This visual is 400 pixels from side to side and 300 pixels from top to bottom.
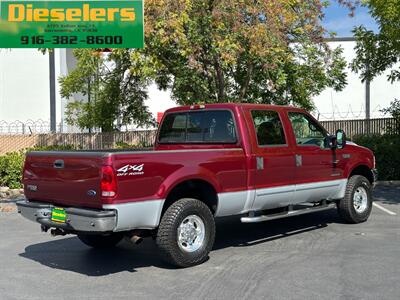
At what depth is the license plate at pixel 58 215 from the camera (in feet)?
20.9

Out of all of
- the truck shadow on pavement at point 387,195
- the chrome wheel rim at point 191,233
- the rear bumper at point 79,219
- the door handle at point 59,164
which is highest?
the door handle at point 59,164

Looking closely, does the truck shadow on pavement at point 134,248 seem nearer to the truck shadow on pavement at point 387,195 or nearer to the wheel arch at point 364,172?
the wheel arch at point 364,172

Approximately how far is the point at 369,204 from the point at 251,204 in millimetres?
3196

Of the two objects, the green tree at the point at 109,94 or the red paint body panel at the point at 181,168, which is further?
Result: the green tree at the point at 109,94

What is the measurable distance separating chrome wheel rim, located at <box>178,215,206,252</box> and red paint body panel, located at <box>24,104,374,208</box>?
A: 1.69ft

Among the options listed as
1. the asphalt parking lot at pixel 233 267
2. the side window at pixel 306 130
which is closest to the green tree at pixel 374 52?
the side window at pixel 306 130

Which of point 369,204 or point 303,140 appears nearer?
point 303,140

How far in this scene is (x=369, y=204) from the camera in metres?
9.74

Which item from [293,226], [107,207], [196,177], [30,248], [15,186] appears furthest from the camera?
[15,186]

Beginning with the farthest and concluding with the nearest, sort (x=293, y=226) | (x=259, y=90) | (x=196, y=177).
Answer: (x=259, y=90) < (x=293, y=226) < (x=196, y=177)

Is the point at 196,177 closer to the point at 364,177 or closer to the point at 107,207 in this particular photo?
the point at 107,207

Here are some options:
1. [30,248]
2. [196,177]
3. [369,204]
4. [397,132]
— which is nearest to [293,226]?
[369,204]

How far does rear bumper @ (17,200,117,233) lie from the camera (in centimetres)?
595

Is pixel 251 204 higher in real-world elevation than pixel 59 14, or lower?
lower
